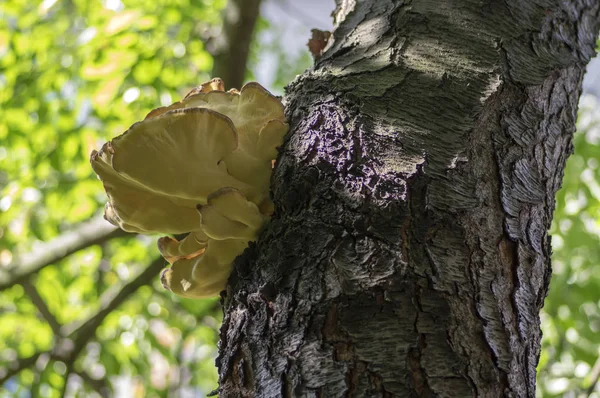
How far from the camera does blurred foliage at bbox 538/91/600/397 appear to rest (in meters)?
2.90

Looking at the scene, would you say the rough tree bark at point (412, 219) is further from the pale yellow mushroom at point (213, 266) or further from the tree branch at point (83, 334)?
the tree branch at point (83, 334)

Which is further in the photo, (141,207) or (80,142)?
(80,142)

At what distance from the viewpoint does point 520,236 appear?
1112 mm

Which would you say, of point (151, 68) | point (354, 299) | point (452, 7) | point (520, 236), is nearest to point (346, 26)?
point (452, 7)

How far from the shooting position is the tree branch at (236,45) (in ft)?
10.7

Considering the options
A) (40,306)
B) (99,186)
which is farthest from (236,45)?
(40,306)

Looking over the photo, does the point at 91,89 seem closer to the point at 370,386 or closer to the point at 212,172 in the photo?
the point at 212,172

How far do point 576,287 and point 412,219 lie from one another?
246 cm

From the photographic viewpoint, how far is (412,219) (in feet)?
3.28

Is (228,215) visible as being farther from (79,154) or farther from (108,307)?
(79,154)

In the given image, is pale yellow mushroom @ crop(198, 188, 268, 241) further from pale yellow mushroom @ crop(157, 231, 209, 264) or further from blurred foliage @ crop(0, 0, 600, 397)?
blurred foliage @ crop(0, 0, 600, 397)

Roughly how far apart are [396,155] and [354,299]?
306mm

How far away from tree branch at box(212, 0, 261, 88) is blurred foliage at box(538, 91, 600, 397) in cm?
206

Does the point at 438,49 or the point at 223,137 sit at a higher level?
the point at 438,49
